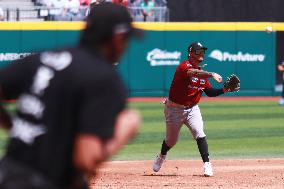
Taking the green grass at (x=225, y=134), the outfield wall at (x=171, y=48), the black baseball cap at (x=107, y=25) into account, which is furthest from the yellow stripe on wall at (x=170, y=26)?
the black baseball cap at (x=107, y=25)

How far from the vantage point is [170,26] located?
25500 mm

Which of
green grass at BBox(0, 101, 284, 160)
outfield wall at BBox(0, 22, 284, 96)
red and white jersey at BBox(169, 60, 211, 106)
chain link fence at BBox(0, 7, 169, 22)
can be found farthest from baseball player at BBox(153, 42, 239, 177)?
chain link fence at BBox(0, 7, 169, 22)

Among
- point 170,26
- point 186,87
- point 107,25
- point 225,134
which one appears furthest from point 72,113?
point 170,26

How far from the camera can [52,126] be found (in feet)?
12.3

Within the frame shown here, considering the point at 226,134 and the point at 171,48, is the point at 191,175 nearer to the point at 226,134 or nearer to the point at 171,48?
the point at 226,134

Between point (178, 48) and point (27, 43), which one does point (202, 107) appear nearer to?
point (178, 48)

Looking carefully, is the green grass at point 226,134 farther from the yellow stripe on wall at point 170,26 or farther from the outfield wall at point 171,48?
the yellow stripe on wall at point 170,26

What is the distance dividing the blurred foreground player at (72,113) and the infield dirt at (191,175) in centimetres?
680

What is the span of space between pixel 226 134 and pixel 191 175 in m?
5.30

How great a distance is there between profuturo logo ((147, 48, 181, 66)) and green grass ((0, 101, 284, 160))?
6.41ft

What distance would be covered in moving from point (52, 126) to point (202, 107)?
1941 centimetres

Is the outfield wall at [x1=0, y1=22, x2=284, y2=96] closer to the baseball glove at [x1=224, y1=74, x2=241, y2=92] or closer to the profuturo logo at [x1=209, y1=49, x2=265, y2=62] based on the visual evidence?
the profuturo logo at [x1=209, y1=49, x2=265, y2=62]

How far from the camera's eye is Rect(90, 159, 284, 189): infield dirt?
Answer: 427 inches

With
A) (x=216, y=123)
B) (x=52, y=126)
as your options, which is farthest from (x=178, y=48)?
(x=52, y=126)
